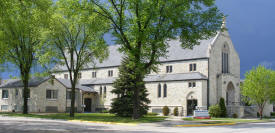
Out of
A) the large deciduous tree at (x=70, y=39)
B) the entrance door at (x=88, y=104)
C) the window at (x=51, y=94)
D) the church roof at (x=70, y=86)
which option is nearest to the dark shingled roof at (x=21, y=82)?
the window at (x=51, y=94)

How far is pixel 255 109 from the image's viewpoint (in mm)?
50969

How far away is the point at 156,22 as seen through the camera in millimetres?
27734

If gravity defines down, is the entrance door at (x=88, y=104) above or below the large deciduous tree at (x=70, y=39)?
below

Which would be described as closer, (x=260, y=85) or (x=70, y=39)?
(x=70, y=39)

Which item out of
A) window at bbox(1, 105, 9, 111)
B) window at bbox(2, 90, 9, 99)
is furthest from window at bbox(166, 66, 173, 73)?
window at bbox(1, 105, 9, 111)

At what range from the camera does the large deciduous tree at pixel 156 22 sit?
26.6 meters

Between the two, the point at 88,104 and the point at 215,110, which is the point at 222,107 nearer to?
the point at 215,110

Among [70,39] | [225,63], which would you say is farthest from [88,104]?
[70,39]

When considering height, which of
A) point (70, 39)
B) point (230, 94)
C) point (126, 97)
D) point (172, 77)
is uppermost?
point (70, 39)

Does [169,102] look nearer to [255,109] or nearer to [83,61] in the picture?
[255,109]

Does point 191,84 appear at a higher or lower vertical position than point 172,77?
lower

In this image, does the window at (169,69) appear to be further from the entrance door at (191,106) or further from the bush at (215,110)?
the bush at (215,110)

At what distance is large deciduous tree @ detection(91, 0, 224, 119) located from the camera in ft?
87.4

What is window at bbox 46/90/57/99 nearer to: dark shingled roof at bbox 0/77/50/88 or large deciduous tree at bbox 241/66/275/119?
dark shingled roof at bbox 0/77/50/88
